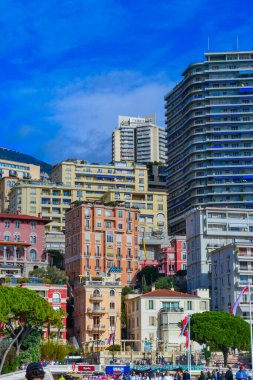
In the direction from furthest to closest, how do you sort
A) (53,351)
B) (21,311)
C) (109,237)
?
(109,237) → (53,351) → (21,311)

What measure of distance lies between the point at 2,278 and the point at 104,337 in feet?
58.7

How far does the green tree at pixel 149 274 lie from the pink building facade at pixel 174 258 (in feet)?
32.5

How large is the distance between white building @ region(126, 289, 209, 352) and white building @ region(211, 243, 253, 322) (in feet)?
14.3

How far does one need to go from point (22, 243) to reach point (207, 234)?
34.5 meters

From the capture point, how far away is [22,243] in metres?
146

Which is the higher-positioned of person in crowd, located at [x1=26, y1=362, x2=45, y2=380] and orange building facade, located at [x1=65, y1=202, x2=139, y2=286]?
orange building facade, located at [x1=65, y1=202, x2=139, y2=286]

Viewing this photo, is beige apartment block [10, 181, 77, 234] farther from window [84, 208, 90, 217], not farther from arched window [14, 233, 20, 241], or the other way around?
window [84, 208, 90, 217]

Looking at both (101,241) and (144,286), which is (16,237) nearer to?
(101,241)

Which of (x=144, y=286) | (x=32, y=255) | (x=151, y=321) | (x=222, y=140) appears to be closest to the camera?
(x=151, y=321)

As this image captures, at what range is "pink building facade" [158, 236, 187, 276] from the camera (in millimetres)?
162475

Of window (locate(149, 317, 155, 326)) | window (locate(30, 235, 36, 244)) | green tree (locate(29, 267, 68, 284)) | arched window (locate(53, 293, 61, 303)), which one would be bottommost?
window (locate(149, 317, 155, 326))

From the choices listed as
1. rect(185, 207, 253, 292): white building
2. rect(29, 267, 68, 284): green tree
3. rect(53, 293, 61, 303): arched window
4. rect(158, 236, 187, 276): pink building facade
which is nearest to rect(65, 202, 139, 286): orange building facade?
rect(29, 267, 68, 284): green tree

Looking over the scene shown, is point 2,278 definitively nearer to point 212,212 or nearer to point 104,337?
point 104,337

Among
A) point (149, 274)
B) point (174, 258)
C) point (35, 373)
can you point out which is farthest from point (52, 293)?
point (35, 373)
